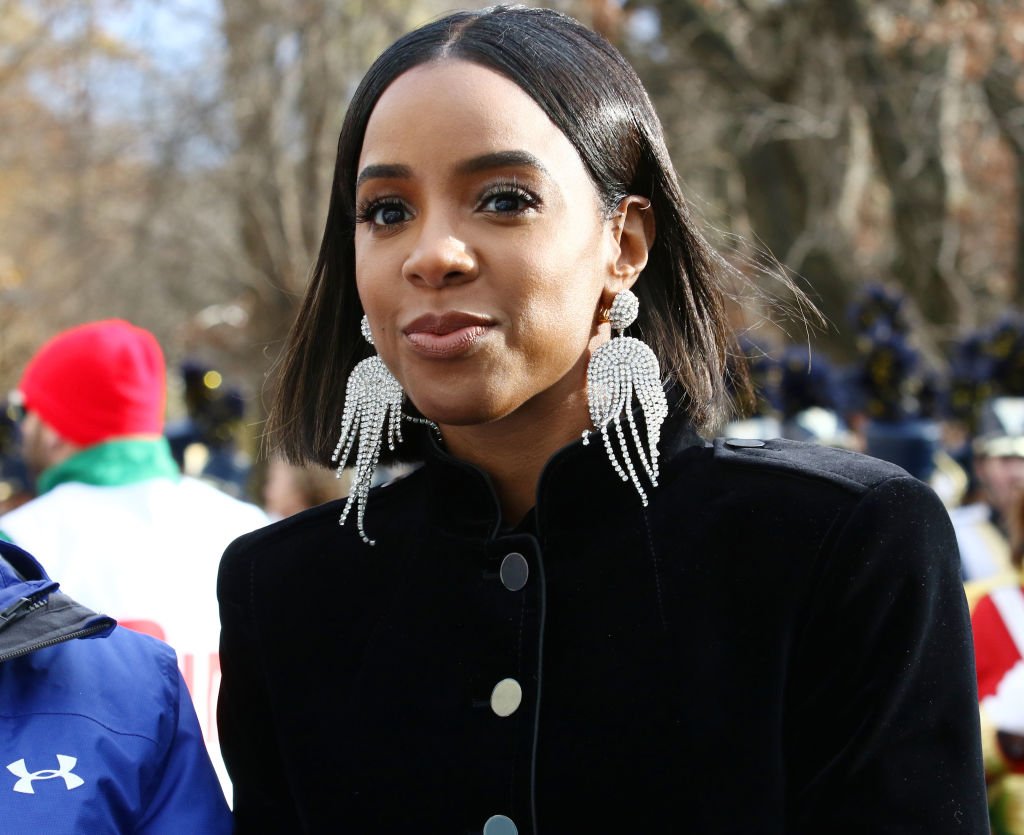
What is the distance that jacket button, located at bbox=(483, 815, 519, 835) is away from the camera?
188cm

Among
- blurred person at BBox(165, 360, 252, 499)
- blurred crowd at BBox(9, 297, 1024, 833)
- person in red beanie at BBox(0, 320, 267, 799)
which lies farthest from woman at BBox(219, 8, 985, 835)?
blurred person at BBox(165, 360, 252, 499)

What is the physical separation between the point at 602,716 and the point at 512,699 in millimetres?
124

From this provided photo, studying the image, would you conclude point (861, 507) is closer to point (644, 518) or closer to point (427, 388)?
point (644, 518)

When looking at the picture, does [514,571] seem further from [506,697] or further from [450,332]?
[450,332]

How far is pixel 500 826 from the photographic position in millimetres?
1889

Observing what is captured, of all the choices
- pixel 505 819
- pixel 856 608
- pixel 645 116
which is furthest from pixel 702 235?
pixel 505 819

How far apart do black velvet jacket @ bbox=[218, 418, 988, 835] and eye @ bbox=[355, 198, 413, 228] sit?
34 cm

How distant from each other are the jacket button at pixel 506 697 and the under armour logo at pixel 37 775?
0.57 meters

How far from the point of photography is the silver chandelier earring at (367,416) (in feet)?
7.18

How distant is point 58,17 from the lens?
492 inches

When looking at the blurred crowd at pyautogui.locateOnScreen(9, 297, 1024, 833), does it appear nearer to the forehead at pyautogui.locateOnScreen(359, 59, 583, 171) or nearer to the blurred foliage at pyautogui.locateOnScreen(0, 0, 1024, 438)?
the forehead at pyautogui.locateOnScreen(359, 59, 583, 171)

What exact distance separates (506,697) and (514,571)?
173mm

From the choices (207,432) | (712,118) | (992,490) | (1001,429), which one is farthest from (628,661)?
(712,118)

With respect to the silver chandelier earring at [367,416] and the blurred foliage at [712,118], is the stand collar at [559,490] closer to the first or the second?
the silver chandelier earring at [367,416]
